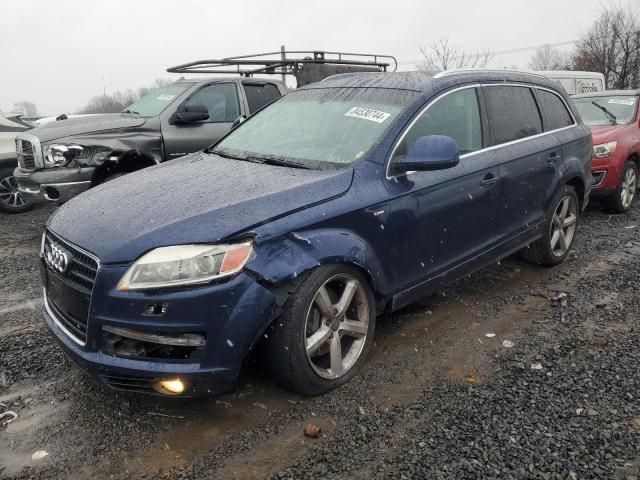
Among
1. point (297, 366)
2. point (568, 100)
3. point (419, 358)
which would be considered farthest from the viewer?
point (568, 100)

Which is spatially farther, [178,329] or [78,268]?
[78,268]

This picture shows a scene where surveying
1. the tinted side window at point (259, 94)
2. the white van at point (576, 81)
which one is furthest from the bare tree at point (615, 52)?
the tinted side window at point (259, 94)

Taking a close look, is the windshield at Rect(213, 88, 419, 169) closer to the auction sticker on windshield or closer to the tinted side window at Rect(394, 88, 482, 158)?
the auction sticker on windshield

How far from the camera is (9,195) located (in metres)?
7.96

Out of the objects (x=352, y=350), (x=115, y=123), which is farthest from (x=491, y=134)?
(x=115, y=123)

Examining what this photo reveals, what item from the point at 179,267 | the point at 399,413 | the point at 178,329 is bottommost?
the point at 399,413

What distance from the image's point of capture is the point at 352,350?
310 cm

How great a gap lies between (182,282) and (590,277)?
3.78 metres

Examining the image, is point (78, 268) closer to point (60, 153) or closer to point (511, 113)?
point (511, 113)

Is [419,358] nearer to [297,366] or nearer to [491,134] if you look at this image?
[297,366]

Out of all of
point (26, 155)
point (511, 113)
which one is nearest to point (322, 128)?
point (511, 113)

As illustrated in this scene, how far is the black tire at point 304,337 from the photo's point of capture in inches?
104

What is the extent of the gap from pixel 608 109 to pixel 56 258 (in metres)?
7.90

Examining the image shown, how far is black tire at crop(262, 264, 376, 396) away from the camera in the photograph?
8.64 feet
